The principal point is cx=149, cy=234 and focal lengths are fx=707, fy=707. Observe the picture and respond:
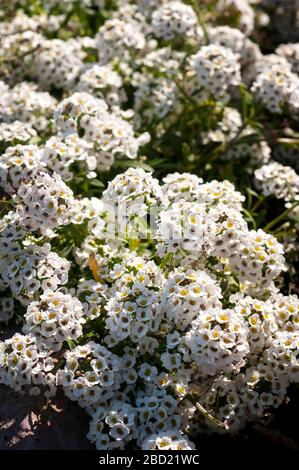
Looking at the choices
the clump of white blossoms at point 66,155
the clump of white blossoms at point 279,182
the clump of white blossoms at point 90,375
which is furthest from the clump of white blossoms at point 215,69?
the clump of white blossoms at point 90,375

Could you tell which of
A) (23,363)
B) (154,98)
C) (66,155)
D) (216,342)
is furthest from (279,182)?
(23,363)

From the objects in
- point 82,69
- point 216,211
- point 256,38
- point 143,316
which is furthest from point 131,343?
point 256,38

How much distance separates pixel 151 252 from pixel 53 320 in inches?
44.6

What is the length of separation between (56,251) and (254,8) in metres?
5.14

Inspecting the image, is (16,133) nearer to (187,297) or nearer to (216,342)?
(187,297)

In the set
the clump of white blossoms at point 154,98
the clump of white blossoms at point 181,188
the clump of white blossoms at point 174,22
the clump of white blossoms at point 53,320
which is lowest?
the clump of white blossoms at point 53,320

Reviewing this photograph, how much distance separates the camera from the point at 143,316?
13.2 ft

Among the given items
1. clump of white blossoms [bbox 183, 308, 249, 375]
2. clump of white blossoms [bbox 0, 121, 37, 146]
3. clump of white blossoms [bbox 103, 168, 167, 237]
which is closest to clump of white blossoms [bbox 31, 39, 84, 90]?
clump of white blossoms [bbox 0, 121, 37, 146]

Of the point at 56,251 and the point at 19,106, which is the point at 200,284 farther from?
the point at 19,106

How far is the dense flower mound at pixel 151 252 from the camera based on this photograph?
400cm

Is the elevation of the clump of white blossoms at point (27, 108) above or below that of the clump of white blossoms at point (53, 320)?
above

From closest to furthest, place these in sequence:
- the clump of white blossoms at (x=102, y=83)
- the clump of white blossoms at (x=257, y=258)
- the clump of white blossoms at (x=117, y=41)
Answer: the clump of white blossoms at (x=257, y=258), the clump of white blossoms at (x=102, y=83), the clump of white blossoms at (x=117, y=41)

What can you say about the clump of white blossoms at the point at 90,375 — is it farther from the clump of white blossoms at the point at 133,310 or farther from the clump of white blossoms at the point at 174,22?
the clump of white blossoms at the point at 174,22

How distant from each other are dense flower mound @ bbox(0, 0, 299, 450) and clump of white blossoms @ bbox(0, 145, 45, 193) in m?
0.01
